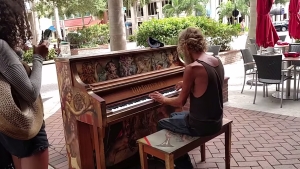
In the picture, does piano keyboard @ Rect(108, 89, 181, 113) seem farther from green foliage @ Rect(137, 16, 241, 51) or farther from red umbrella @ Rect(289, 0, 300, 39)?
green foliage @ Rect(137, 16, 241, 51)

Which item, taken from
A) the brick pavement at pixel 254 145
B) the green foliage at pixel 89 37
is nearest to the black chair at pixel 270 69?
the brick pavement at pixel 254 145

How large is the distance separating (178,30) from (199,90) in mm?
8139

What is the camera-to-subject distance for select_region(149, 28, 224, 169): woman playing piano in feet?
8.47

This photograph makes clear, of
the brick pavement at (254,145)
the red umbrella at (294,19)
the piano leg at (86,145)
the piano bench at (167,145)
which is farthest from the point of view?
the red umbrella at (294,19)

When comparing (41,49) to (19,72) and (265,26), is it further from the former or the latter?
(265,26)

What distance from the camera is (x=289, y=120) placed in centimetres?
474

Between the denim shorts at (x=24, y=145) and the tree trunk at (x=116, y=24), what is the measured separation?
554 cm

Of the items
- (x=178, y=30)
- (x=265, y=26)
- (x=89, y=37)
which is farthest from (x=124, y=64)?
(x=89, y=37)

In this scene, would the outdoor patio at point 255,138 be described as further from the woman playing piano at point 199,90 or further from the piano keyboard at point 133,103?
the piano keyboard at point 133,103

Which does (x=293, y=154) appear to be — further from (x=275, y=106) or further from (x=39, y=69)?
(x=39, y=69)

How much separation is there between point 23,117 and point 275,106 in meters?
5.15

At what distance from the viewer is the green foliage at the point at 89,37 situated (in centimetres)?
2081

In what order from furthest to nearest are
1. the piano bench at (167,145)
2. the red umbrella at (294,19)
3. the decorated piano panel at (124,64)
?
1. the red umbrella at (294,19)
2. the decorated piano panel at (124,64)
3. the piano bench at (167,145)

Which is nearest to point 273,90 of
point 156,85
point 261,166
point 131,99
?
point 261,166
